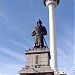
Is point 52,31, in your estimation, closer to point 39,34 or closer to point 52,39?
point 52,39

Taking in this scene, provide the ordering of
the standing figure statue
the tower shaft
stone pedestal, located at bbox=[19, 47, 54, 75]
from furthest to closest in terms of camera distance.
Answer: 1. the tower shaft
2. the standing figure statue
3. stone pedestal, located at bbox=[19, 47, 54, 75]

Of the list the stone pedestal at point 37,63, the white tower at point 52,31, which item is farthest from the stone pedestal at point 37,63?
A: the white tower at point 52,31

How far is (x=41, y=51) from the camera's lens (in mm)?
34844

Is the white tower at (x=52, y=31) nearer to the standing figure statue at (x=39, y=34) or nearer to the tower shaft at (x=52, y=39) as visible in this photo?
the tower shaft at (x=52, y=39)

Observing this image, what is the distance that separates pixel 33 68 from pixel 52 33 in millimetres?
41370

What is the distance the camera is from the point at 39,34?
37594 millimetres

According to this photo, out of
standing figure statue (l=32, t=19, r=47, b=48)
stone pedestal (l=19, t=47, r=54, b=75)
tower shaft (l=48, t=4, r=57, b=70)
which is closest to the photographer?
stone pedestal (l=19, t=47, r=54, b=75)

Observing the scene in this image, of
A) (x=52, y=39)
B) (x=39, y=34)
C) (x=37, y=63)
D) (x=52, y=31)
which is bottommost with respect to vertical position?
(x=37, y=63)

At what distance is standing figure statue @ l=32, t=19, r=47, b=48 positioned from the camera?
3678cm

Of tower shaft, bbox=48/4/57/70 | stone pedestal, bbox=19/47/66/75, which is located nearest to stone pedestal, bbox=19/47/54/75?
stone pedestal, bbox=19/47/66/75

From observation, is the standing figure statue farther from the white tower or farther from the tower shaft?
the tower shaft

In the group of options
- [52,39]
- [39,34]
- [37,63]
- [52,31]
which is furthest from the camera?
[52,31]

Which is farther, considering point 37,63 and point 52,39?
point 52,39

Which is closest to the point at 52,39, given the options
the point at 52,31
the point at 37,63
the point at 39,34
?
the point at 52,31
